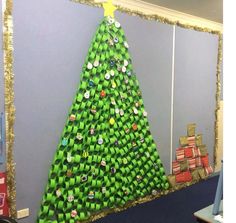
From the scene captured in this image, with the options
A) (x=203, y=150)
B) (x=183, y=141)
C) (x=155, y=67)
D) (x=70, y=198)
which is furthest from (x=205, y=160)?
(x=70, y=198)

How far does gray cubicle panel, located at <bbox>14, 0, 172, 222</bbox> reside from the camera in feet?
7.57

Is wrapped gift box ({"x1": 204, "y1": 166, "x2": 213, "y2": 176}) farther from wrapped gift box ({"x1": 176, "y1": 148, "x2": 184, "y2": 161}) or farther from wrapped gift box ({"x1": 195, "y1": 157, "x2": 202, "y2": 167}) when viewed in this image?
wrapped gift box ({"x1": 176, "y1": 148, "x2": 184, "y2": 161})

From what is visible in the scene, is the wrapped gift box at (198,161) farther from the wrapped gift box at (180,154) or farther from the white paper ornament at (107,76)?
the white paper ornament at (107,76)

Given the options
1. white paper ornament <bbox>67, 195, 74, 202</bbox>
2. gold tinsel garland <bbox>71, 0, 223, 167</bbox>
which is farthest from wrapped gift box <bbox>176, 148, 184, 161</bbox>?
white paper ornament <bbox>67, 195, 74, 202</bbox>

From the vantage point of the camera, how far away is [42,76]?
242 cm

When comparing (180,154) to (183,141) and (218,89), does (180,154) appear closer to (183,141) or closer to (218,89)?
(183,141)

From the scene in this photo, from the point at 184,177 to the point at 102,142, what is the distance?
1592 mm

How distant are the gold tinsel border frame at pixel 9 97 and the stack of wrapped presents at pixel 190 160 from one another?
2072 mm

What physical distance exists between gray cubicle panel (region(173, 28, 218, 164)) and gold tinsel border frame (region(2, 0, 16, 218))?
2.14 m

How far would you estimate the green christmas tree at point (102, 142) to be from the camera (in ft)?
8.46

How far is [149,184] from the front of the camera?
3320 millimetres

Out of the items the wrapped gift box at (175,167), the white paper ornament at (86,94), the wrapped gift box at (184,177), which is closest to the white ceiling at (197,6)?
the white paper ornament at (86,94)

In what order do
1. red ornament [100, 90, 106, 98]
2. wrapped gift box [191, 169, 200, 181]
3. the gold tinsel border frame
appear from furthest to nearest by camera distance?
wrapped gift box [191, 169, 200, 181] → red ornament [100, 90, 106, 98] → the gold tinsel border frame
